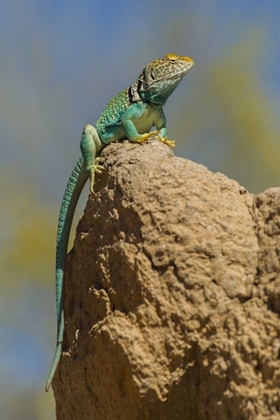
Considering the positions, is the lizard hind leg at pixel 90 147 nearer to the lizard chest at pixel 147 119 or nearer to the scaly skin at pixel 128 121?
the scaly skin at pixel 128 121

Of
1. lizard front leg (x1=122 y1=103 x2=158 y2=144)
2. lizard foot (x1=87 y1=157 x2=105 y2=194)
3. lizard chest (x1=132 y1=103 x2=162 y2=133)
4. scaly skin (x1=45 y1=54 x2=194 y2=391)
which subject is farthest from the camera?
lizard chest (x1=132 y1=103 x2=162 y2=133)

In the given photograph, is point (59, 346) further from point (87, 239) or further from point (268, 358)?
point (268, 358)

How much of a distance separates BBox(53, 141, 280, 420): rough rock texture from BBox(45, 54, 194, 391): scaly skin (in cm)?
92

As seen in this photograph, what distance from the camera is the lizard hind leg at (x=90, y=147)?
459 centimetres

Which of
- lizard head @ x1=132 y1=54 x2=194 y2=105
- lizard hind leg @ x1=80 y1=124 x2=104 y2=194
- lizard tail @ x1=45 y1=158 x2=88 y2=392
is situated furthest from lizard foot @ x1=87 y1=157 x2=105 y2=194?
lizard head @ x1=132 y1=54 x2=194 y2=105

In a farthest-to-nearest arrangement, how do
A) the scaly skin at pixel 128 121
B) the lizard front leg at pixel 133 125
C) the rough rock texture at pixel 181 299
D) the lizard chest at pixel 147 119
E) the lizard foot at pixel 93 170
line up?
the lizard chest at pixel 147 119 < the scaly skin at pixel 128 121 < the lizard front leg at pixel 133 125 < the lizard foot at pixel 93 170 < the rough rock texture at pixel 181 299

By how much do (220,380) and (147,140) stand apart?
1912mm

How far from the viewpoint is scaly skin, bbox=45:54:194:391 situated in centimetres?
474

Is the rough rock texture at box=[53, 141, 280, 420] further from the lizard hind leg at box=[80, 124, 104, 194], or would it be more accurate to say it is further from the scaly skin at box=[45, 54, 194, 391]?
the scaly skin at box=[45, 54, 194, 391]

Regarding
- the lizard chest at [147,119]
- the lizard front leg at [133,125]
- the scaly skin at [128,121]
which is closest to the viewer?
the lizard front leg at [133,125]

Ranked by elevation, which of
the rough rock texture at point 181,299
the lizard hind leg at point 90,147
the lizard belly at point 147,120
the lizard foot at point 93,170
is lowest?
the rough rock texture at point 181,299

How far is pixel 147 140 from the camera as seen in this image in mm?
4410

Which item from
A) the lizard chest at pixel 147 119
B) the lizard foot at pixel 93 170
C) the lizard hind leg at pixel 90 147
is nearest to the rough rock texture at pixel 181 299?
the lizard foot at pixel 93 170

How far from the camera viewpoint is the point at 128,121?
4.76 m
